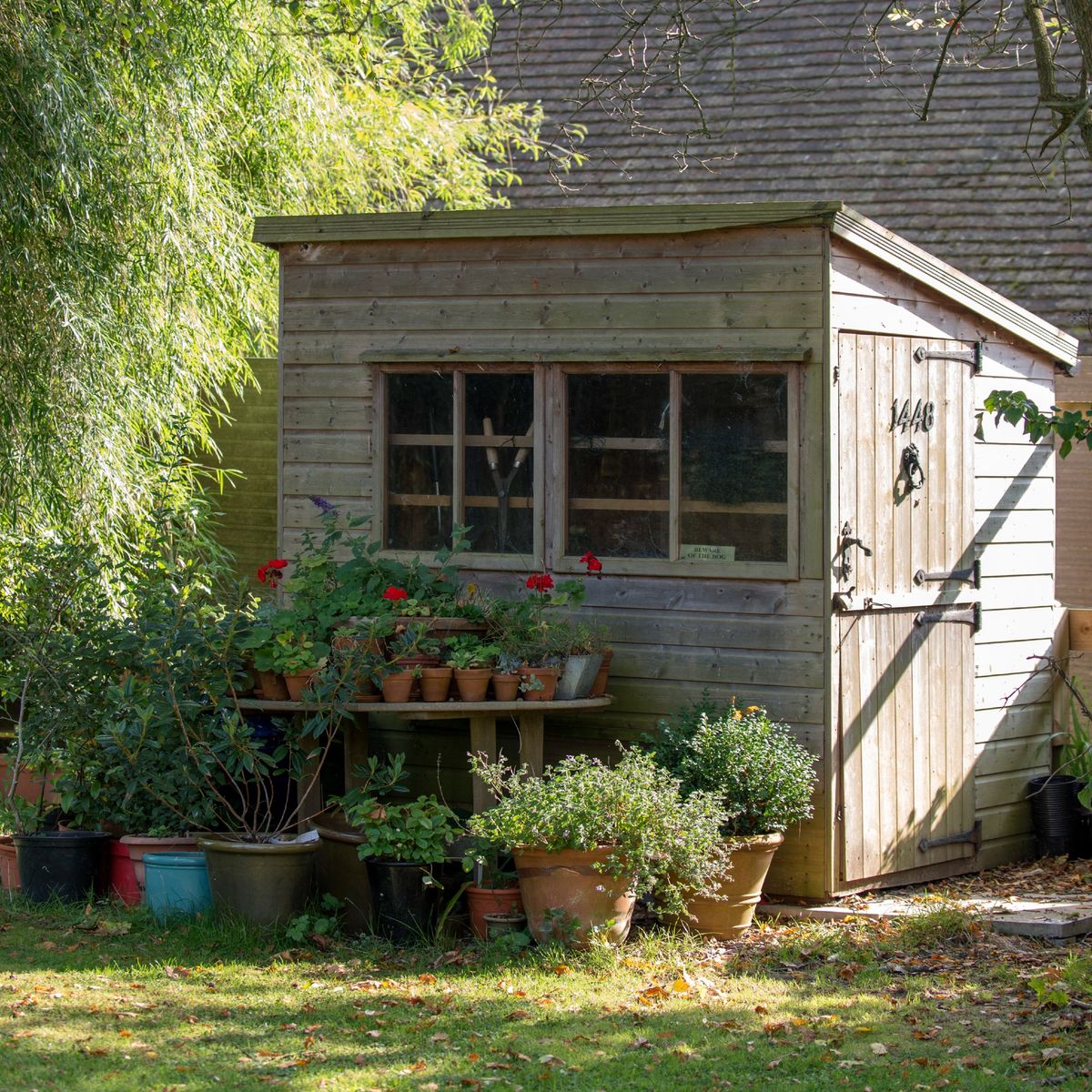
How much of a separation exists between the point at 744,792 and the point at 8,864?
3.59 meters

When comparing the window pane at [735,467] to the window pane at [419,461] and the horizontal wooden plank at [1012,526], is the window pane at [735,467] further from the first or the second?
the horizontal wooden plank at [1012,526]

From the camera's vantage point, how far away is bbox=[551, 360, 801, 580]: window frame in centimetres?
702

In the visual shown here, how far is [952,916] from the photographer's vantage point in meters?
6.57

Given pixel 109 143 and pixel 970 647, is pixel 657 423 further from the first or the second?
pixel 109 143

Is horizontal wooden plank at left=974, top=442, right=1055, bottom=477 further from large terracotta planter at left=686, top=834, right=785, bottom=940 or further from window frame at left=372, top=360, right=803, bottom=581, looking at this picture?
large terracotta planter at left=686, top=834, right=785, bottom=940

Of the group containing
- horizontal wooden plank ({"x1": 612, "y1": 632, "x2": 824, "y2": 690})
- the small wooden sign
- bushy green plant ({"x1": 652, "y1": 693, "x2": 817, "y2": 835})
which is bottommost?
bushy green plant ({"x1": 652, "y1": 693, "x2": 817, "y2": 835})

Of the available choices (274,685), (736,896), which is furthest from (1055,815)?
(274,685)

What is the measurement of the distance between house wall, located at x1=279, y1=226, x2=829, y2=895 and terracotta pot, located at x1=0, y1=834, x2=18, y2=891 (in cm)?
183

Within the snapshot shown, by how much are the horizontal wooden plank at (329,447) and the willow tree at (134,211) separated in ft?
2.75

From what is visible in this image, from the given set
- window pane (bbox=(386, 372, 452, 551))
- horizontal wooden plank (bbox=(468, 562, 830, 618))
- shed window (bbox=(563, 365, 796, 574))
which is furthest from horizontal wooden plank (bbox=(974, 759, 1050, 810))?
window pane (bbox=(386, 372, 452, 551))

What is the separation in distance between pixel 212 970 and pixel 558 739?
2.12 meters

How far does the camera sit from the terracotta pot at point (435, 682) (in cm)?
675

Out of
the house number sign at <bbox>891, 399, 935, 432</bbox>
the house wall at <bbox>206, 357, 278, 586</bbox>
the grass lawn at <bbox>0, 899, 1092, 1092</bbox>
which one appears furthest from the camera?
the house wall at <bbox>206, 357, 278, 586</bbox>

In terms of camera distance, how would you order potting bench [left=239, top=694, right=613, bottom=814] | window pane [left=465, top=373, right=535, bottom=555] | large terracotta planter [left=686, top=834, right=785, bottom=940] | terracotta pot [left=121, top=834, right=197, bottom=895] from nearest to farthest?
large terracotta planter [left=686, top=834, right=785, bottom=940] < potting bench [left=239, top=694, right=613, bottom=814] < terracotta pot [left=121, top=834, right=197, bottom=895] < window pane [left=465, top=373, right=535, bottom=555]
